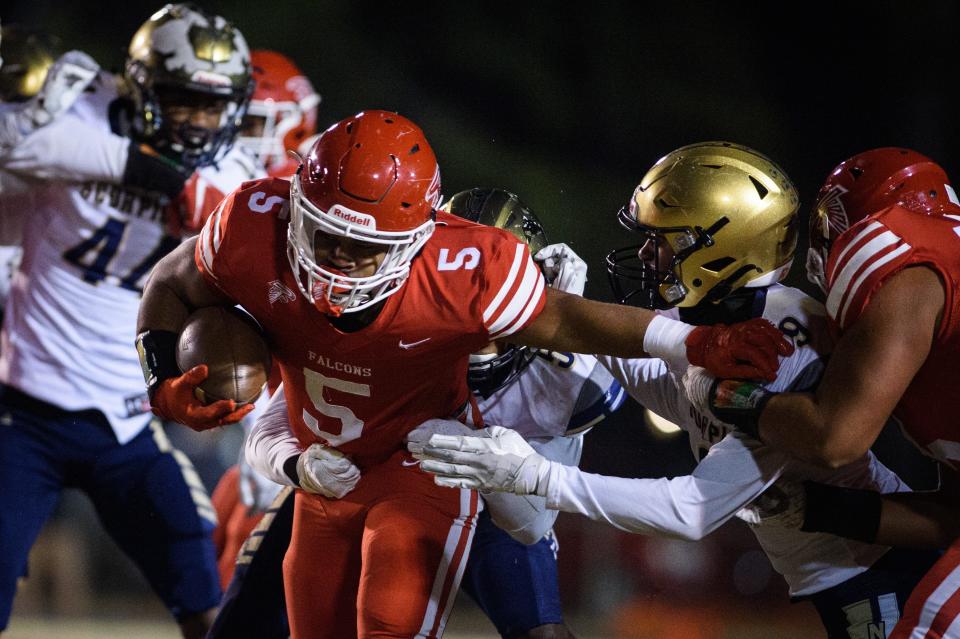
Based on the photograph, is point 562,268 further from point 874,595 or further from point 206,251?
point 874,595

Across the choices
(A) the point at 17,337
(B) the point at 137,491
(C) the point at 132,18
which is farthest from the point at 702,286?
(C) the point at 132,18

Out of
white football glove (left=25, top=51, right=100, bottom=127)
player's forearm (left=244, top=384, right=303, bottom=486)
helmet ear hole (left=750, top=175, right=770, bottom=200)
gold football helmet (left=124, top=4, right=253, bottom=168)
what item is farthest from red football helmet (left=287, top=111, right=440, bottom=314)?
white football glove (left=25, top=51, right=100, bottom=127)

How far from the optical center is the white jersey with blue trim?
8.41 feet

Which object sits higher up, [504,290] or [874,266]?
[874,266]

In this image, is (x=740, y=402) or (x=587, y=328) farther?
(x=587, y=328)

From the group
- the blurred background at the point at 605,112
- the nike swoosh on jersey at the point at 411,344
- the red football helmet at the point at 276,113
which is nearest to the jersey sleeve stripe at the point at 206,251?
the nike swoosh on jersey at the point at 411,344

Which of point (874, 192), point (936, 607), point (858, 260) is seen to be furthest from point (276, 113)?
point (936, 607)

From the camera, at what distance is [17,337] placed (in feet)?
10.3

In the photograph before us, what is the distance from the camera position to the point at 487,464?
6.61 ft

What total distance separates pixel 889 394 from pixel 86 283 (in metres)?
2.19

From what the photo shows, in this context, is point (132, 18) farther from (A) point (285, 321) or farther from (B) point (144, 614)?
(A) point (285, 321)

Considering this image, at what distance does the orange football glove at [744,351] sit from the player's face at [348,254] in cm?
60

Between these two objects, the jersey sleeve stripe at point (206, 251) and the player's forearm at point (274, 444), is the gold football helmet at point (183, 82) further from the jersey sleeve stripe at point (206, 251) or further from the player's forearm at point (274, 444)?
the jersey sleeve stripe at point (206, 251)

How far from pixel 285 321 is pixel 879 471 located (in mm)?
1206
